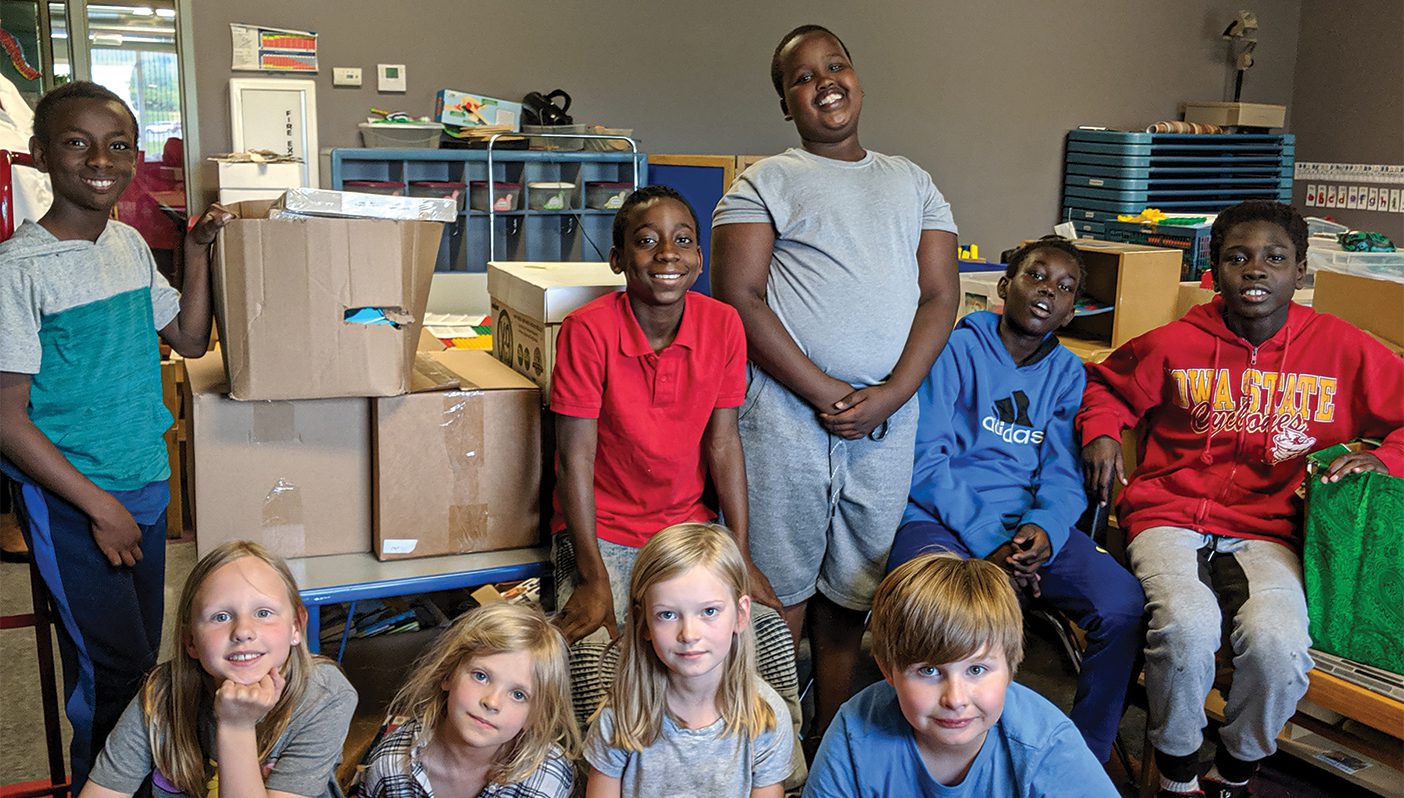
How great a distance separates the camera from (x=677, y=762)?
175cm

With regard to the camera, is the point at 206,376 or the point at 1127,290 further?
the point at 1127,290

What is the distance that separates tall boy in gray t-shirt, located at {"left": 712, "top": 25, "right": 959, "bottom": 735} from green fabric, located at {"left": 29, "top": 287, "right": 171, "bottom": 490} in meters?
1.01

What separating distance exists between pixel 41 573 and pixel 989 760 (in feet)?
4.83

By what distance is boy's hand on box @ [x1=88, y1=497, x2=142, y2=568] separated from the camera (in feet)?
5.95

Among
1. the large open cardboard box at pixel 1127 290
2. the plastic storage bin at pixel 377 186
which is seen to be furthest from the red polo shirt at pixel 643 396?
the plastic storage bin at pixel 377 186

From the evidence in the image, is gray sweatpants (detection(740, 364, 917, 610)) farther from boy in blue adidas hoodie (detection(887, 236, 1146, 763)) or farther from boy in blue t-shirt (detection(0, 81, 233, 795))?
boy in blue t-shirt (detection(0, 81, 233, 795))

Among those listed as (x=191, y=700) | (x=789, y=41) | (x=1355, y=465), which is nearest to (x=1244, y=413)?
(x=1355, y=465)

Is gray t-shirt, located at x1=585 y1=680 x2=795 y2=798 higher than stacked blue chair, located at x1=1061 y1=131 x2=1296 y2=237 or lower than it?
lower

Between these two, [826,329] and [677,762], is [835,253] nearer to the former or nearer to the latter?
[826,329]

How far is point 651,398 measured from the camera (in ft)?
6.98

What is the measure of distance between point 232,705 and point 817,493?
110 cm

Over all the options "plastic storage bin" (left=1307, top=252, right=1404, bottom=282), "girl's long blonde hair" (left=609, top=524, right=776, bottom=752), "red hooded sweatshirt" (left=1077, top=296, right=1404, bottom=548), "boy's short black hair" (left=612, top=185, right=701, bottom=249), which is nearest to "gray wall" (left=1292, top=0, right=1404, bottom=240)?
"plastic storage bin" (left=1307, top=252, right=1404, bottom=282)

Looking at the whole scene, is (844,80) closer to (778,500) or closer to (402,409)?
(778,500)

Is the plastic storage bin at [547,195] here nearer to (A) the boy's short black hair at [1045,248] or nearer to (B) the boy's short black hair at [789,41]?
(B) the boy's short black hair at [789,41]
